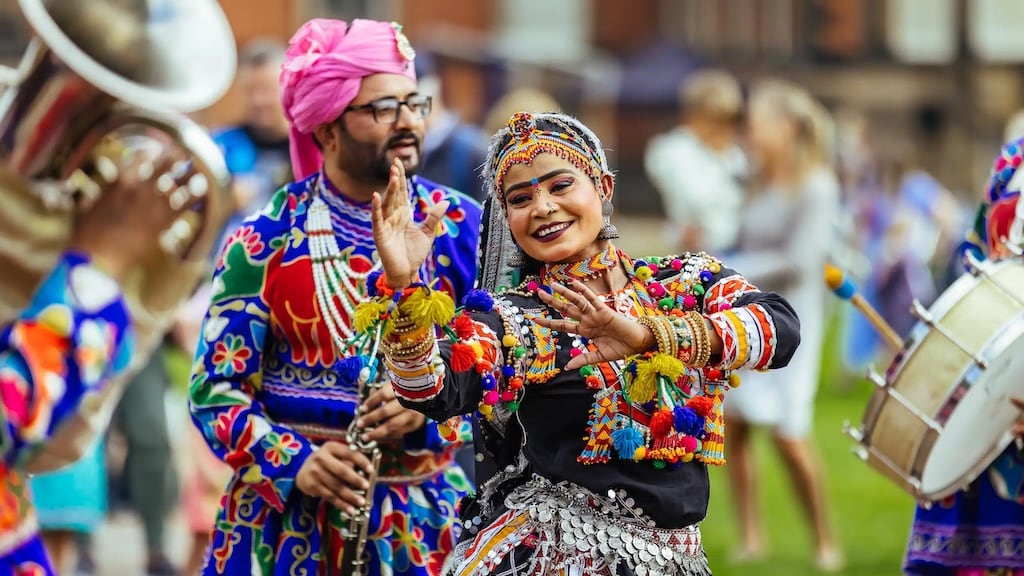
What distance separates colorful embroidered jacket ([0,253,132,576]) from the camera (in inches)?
164

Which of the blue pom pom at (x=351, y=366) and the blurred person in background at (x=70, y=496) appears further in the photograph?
the blurred person in background at (x=70, y=496)

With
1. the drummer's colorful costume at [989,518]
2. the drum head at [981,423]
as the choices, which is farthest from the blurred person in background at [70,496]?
the drum head at [981,423]

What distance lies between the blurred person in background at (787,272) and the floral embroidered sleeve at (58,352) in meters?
4.35

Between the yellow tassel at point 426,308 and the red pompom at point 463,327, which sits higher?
the yellow tassel at point 426,308

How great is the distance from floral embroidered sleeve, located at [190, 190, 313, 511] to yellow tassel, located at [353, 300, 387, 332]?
3.11 ft

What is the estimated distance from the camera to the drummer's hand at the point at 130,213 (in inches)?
195

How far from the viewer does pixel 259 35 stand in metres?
33.4

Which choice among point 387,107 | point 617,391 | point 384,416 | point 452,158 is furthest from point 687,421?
point 452,158

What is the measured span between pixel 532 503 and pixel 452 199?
3.73 feet

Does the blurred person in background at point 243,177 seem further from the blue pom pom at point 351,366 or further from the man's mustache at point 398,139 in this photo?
the blue pom pom at point 351,366

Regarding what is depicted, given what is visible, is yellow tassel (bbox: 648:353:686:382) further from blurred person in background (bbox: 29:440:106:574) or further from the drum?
blurred person in background (bbox: 29:440:106:574)

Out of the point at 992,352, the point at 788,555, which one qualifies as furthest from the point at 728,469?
the point at 992,352

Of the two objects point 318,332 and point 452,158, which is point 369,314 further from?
point 452,158

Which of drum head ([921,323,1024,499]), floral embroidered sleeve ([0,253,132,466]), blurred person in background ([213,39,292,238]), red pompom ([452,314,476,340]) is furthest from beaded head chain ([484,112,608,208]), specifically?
blurred person in background ([213,39,292,238])
